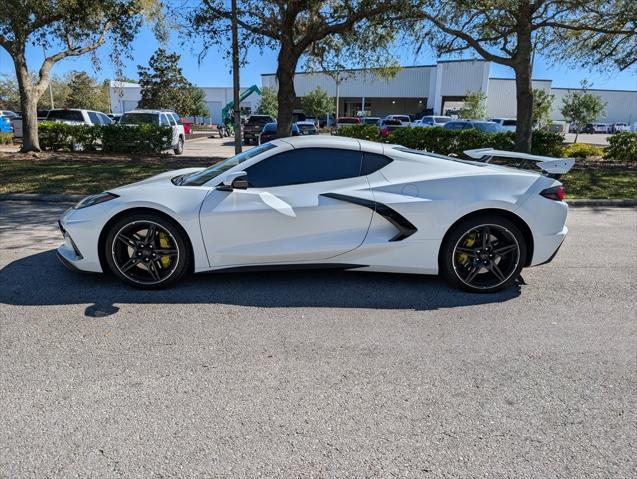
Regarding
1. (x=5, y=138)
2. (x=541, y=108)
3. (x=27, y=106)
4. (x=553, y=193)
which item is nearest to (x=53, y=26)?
(x=27, y=106)

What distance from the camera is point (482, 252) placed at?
14.5 ft

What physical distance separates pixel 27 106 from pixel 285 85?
27.9 ft

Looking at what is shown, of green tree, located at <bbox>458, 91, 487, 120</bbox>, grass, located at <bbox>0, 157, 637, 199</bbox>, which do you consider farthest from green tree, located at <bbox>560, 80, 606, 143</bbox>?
grass, located at <bbox>0, 157, 637, 199</bbox>

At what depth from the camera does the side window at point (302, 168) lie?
14.4 ft

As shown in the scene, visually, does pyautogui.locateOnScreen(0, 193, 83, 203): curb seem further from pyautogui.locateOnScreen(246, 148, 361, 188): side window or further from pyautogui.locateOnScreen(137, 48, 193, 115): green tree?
pyautogui.locateOnScreen(137, 48, 193, 115): green tree

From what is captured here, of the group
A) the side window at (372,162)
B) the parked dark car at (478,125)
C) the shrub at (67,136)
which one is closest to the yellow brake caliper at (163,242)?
the side window at (372,162)

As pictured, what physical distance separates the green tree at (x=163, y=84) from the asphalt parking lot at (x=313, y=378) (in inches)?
2126

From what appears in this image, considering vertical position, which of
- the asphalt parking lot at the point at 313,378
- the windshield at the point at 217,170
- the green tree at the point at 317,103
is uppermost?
the green tree at the point at 317,103

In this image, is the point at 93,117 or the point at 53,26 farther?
the point at 93,117

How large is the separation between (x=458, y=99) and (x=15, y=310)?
62887mm

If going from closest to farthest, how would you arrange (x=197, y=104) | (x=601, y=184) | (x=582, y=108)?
(x=601, y=184)
(x=582, y=108)
(x=197, y=104)

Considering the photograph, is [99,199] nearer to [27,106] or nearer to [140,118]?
[27,106]

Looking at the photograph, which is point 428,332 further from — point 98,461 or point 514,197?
point 98,461

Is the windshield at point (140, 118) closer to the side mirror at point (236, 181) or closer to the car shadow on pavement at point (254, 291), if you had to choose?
the car shadow on pavement at point (254, 291)
